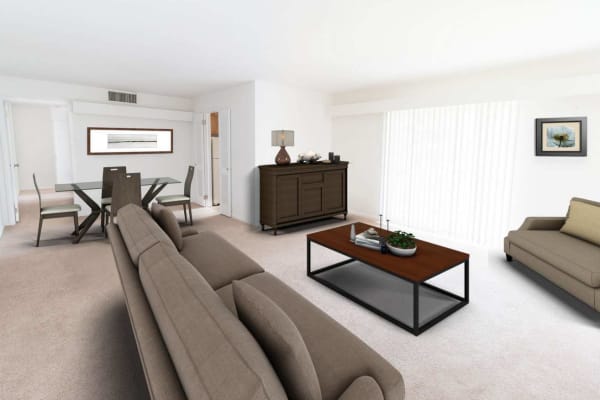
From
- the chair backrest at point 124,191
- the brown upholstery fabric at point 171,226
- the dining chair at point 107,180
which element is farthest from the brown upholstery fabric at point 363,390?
the dining chair at point 107,180

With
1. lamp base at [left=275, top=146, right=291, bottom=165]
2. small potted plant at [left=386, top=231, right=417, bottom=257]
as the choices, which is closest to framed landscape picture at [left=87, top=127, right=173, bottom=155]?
lamp base at [left=275, top=146, right=291, bottom=165]

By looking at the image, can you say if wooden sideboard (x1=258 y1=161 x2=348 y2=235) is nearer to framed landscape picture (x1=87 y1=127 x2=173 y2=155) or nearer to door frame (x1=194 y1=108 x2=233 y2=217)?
door frame (x1=194 y1=108 x2=233 y2=217)

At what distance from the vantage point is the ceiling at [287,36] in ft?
8.41

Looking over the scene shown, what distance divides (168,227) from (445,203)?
4.09 m

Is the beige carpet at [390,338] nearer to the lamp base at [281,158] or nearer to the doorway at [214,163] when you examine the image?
the lamp base at [281,158]

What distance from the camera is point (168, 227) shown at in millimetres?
2793

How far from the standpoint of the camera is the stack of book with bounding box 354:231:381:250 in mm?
3047

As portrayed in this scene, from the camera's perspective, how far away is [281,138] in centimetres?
526

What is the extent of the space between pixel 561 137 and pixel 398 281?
269cm

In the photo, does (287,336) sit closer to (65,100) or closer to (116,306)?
(116,306)

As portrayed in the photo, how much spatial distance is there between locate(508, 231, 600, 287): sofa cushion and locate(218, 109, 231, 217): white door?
4520 mm

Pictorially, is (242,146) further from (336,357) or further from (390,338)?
(336,357)

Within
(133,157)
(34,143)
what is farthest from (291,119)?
(34,143)

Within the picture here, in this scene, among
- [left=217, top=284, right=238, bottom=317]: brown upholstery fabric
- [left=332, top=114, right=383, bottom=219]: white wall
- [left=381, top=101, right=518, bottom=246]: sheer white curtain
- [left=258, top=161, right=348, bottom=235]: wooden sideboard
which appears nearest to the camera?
[left=217, top=284, right=238, bottom=317]: brown upholstery fabric
